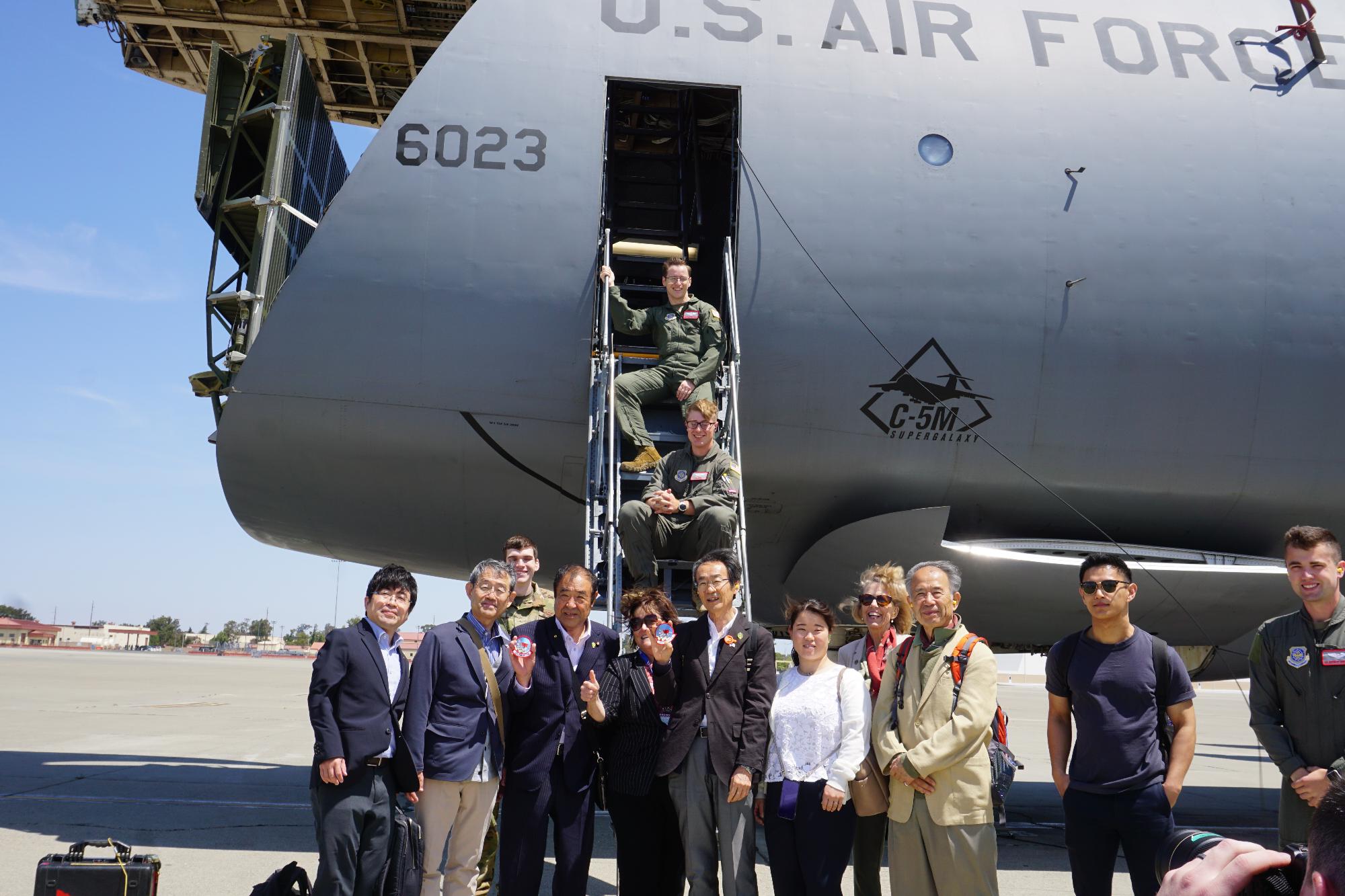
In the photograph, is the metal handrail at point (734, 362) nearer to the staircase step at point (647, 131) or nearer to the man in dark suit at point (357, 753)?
the staircase step at point (647, 131)

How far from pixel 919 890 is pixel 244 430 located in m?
5.85

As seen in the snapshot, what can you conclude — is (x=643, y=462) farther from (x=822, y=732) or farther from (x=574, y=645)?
(x=822, y=732)

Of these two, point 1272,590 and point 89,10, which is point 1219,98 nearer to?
point 1272,590

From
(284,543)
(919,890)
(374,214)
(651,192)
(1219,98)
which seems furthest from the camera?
(651,192)

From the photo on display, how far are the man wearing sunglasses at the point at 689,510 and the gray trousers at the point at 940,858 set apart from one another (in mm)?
2356

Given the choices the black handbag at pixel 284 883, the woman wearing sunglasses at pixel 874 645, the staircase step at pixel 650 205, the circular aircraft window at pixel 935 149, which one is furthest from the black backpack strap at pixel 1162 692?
the staircase step at pixel 650 205

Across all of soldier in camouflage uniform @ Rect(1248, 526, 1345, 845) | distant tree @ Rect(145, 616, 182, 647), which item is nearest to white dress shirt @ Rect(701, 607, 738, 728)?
soldier in camouflage uniform @ Rect(1248, 526, 1345, 845)

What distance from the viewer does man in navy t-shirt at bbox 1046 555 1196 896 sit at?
4.35 m

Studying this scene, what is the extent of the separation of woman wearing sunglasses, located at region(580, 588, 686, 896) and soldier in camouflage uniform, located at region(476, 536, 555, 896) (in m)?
0.61

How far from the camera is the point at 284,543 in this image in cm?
912

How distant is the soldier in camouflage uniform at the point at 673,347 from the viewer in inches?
294

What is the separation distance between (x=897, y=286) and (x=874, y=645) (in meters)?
3.19

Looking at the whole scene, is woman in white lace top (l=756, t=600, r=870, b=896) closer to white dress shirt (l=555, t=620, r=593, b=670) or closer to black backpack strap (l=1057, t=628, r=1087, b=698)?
black backpack strap (l=1057, t=628, r=1087, b=698)

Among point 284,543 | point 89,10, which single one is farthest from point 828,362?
point 89,10
